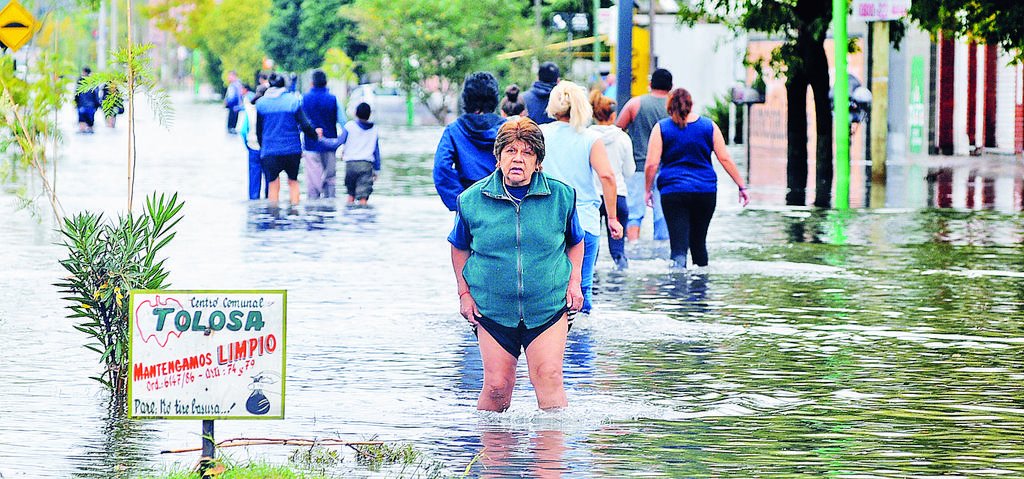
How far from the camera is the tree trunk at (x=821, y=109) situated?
90.3 ft

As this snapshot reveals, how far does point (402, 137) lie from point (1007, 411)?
133ft

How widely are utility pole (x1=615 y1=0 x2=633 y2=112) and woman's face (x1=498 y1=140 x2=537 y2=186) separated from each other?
10.8m

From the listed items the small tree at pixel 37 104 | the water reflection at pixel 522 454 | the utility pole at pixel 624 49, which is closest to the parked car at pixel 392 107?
the utility pole at pixel 624 49

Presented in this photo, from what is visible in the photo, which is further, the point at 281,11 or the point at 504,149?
the point at 281,11

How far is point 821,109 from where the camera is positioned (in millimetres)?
27906

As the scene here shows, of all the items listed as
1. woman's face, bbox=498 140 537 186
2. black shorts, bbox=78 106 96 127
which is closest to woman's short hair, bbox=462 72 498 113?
woman's face, bbox=498 140 537 186

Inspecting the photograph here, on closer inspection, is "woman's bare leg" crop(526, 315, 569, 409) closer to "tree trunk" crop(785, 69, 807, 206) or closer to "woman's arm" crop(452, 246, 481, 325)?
"woman's arm" crop(452, 246, 481, 325)

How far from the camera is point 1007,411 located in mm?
9008

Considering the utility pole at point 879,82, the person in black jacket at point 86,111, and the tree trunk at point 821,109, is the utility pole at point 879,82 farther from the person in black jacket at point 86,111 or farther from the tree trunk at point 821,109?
the person in black jacket at point 86,111

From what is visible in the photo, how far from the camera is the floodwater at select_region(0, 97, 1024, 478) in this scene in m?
7.91

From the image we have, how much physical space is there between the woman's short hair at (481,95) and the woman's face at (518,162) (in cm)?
352

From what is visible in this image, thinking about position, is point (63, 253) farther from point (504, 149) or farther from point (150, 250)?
point (504, 149)

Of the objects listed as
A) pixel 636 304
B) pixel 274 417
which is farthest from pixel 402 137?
pixel 274 417

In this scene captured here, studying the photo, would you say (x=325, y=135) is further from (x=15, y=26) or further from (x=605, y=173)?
(x=605, y=173)
